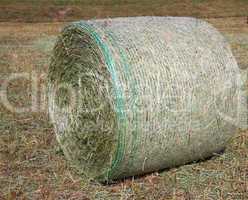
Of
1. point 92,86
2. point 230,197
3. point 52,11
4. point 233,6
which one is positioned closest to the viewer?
point 230,197

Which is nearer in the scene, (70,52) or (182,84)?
(182,84)

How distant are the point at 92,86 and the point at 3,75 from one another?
5840 millimetres

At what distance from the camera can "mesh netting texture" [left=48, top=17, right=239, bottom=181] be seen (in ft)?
18.5

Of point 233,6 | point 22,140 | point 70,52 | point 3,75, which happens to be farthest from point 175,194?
point 233,6

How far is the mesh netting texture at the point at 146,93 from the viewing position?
565 centimetres

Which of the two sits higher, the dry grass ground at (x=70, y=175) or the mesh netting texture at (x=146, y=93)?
the mesh netting texture at (x=146, y=93)

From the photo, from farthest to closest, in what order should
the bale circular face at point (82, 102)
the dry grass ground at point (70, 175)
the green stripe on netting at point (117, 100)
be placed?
the bale circular face at point (82, 102)
the dry grass ground at point (70, 175)
the green stripe on netting at point (117, 100)

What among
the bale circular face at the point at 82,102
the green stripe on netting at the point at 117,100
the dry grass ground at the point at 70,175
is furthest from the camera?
the bale circular face at the point at 82,102

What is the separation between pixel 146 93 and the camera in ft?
18.6

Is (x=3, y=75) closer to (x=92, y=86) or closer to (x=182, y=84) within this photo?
(x=92, y=86)

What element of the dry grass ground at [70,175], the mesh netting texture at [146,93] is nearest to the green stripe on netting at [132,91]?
the mesh netting texture at [146,93]

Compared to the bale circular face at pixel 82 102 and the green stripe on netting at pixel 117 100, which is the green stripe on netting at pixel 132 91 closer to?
the green stripe on netting at pixel 117 100

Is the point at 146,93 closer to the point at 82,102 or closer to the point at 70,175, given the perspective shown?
the point at 82,102

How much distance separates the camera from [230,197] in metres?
5.64
